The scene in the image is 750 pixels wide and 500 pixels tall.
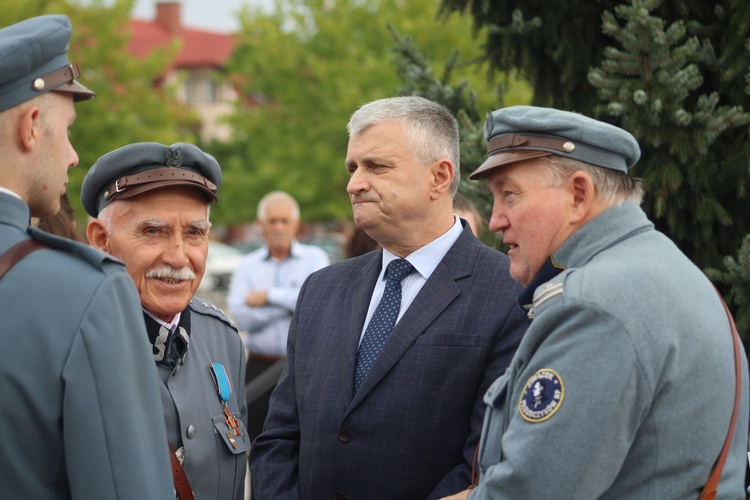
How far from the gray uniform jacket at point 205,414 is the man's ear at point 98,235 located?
39 cm

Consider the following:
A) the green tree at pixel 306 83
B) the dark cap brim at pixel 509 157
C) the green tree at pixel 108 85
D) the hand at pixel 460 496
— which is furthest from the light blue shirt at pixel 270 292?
the green tree at pixel 306 83

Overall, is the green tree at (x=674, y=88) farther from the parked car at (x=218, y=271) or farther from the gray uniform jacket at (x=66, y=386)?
the parked car at (x=218, y=271)

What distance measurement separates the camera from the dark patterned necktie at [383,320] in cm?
353

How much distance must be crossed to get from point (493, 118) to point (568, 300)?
750mm

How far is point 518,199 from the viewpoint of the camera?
9.15 ft

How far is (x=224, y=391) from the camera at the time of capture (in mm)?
3574

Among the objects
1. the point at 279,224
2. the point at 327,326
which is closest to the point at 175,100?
the point at 279,224

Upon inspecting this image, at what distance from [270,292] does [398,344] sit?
4482mm

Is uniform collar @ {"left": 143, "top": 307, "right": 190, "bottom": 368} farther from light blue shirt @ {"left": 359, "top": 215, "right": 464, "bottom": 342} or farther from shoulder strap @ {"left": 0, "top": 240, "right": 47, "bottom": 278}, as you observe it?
shoulder strap @ {"left": 0, "top": 240, "right": 47, "bottom": 278}

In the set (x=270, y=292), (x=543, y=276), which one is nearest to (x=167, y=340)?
(x=543, y=276)

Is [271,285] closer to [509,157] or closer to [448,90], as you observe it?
[448,90]

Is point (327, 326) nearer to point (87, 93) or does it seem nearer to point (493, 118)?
point (493, 118)

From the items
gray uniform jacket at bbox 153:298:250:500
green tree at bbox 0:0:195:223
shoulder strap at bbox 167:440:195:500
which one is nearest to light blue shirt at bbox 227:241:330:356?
gray uniform jacket at bbox 153:298:250:500

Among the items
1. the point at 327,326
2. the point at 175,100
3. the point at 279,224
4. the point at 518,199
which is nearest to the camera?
the point at 518,199
